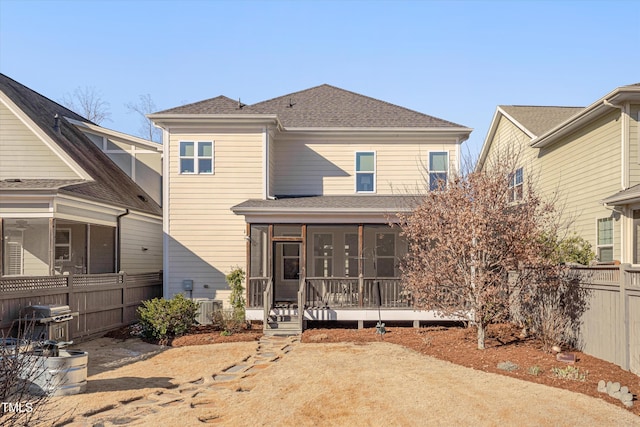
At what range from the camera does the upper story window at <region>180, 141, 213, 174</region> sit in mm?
17422

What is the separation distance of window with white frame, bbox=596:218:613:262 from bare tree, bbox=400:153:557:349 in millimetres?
2864

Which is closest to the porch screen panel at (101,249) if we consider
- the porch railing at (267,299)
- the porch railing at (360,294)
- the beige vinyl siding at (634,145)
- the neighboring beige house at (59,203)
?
the neighboring beige house at (59,203)

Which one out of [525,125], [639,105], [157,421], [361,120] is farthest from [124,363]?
[525,125]

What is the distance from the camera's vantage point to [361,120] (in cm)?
1925

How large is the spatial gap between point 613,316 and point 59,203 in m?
13.5

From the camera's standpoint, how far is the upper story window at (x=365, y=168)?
18.9 meters

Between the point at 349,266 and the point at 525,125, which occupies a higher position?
the point at 525,125

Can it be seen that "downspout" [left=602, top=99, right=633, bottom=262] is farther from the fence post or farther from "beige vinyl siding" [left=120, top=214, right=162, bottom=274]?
"beige vinyl siding" [left=120, top=214, right=162, bottom=274]

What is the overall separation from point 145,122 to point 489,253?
1596 inches

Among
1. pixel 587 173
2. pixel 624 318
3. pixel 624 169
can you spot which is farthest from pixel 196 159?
pixel 624 318

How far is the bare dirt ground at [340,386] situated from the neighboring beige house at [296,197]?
9.63 ft

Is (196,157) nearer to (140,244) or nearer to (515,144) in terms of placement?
(140,244)

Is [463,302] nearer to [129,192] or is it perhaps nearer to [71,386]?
[71,386]

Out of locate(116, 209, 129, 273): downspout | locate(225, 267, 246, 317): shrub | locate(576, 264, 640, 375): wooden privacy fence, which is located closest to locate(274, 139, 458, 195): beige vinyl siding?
locate(225, 267, 246, 317): shrub
